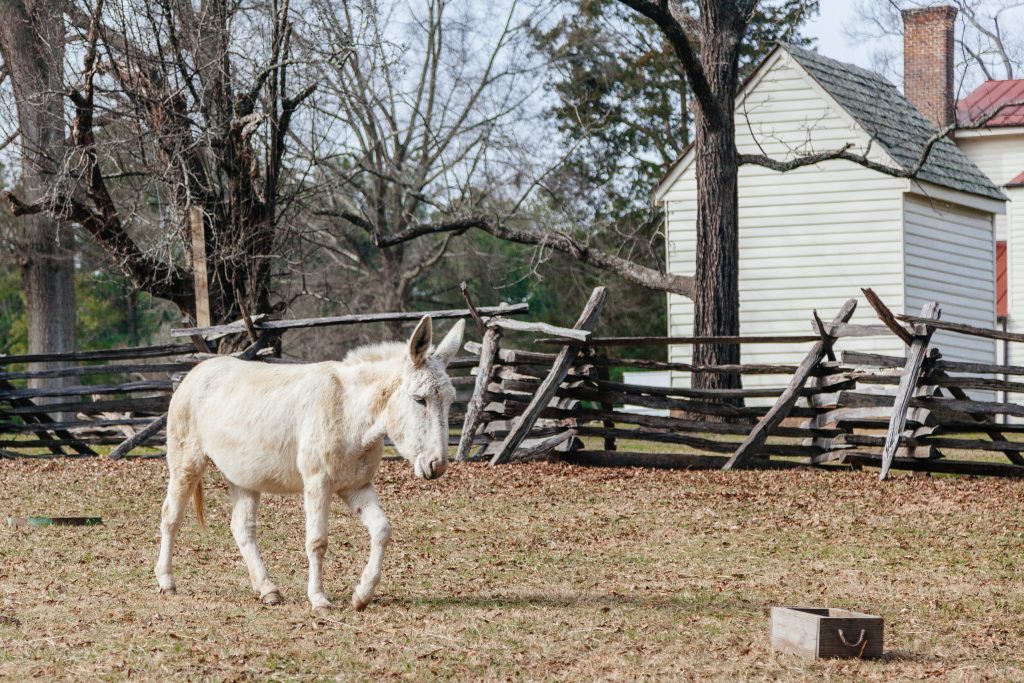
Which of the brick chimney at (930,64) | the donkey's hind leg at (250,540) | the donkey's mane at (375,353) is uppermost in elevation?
the brick chimney at (930,64)

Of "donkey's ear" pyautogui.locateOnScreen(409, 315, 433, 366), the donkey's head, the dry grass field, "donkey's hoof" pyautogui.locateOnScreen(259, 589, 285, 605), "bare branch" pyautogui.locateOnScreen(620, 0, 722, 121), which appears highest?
"bare branch" pyautogui.locateOnScreen(620, 0, 722, 121)

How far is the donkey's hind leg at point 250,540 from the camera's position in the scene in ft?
24.5

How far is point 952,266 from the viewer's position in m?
25.4

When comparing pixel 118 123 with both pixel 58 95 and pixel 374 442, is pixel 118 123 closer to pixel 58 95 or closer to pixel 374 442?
pixel 58 95

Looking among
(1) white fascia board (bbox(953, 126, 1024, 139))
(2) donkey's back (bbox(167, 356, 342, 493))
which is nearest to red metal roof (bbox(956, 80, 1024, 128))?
(1) white fascia board (bbox(953, 126, 1024, 139))

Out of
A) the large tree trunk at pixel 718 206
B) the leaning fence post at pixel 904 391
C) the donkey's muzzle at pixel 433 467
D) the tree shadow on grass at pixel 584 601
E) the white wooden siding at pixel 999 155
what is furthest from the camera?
the white wooden siding at pixel 999 155

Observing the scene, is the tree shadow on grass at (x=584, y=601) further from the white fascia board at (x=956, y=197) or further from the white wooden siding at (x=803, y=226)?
the white fascia board at (x=956, y=197)

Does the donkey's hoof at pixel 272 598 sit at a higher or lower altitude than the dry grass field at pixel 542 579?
higher

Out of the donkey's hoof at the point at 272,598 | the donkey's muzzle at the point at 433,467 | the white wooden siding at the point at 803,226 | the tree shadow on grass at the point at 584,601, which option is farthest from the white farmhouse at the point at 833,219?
the donkey's hoof at the point at 272,598

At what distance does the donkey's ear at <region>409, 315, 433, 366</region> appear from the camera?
7086mm

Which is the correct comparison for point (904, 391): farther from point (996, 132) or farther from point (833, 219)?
point (996, 132)

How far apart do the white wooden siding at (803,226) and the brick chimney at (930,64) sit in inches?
205

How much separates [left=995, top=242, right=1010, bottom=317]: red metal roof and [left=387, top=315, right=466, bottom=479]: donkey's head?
2638 centimetres

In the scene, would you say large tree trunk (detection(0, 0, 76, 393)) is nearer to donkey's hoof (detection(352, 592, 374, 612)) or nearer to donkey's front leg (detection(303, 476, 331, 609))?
donkey's front leg (detection(303, 476, 331, 609))
